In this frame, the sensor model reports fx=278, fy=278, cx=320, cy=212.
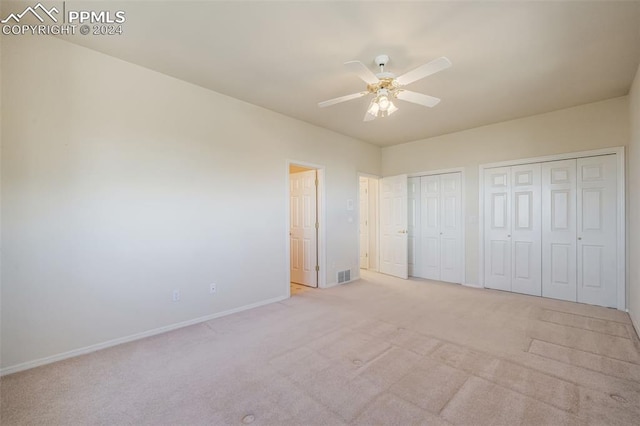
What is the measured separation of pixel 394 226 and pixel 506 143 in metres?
2.39

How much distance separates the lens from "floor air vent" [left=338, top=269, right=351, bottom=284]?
16.5ft

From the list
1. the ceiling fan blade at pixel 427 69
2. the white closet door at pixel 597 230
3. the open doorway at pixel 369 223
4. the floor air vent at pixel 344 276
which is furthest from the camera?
the open doorway at pixel 369 223

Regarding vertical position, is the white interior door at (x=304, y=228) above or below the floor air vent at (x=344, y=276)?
above

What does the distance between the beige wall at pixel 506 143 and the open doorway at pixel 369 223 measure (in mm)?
666

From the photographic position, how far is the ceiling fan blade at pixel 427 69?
81.6 inches

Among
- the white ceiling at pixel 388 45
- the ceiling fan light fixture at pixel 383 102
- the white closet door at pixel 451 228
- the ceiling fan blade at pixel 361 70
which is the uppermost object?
the white ceiling at pixel 388 45

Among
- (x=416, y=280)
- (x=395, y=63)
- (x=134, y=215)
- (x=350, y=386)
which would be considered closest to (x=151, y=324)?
(x=134, y=215)

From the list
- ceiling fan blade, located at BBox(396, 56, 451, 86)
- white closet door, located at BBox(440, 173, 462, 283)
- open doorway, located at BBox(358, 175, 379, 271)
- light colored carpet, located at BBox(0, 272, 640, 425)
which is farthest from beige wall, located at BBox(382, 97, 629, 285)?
ceiling fan blade, located at BBox(396, 56, 451, 86)

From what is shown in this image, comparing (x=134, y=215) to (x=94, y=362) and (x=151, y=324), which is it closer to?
(x=151, y=324)

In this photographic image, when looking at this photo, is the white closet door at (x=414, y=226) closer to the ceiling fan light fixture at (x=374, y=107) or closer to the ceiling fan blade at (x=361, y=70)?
the ceiling fan light fixture at (x=374, y=107)

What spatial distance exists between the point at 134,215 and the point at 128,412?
1745 millimetres

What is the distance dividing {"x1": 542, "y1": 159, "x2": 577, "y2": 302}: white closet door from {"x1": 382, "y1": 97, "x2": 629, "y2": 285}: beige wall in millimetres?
355

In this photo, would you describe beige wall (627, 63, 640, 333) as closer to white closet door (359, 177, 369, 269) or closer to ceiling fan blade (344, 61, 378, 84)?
ceiling fan blade (344, 61, 378, 84)

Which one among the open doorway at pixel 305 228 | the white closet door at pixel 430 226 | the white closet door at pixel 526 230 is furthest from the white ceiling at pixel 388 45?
the white closet door at pixel 430 226
